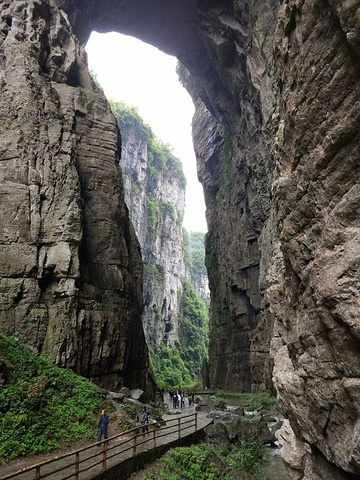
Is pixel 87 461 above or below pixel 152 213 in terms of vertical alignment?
below

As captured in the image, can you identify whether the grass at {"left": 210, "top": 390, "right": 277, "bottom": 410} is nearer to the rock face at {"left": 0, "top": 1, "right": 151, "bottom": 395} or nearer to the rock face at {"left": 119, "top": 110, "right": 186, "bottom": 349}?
the rock face at {"left": 0, "top": 1, "right": 151, "bottom": 395}

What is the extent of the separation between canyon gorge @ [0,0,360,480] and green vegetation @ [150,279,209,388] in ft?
67.1

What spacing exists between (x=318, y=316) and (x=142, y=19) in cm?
4016

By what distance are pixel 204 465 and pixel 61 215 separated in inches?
516

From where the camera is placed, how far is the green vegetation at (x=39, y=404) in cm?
991

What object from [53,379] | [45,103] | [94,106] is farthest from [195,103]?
[53,379]

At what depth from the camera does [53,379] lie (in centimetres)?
1293

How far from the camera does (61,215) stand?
1769 centimetres

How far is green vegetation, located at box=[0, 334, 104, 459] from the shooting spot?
991cm

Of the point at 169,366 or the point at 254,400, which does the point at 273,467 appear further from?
the point at 169,366

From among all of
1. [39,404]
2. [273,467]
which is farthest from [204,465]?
[39,404]

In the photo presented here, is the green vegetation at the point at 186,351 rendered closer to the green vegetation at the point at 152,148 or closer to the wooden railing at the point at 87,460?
the green vegetation at the point at 152,148

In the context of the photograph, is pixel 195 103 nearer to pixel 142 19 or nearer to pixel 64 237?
pixel 142 19

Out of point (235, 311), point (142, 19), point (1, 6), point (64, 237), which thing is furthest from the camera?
point (142, 19)
